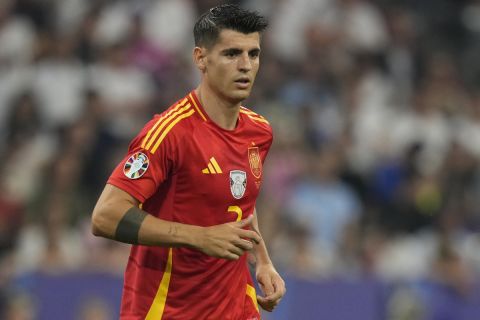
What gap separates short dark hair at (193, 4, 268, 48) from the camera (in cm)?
573

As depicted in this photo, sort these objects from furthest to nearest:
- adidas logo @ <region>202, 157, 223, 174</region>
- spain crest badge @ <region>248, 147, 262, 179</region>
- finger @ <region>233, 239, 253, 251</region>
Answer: spain crest badge @ <region>248, 147, 262, 179</region>, adidas logo @ <region>202, 157, 223, 174</region>, finger @ <region>233, 239, 253, 251</region>

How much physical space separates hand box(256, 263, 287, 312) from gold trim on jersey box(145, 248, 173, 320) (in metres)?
0.53

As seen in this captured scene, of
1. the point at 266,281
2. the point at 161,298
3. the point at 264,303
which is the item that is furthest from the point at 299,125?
the point at 161,298

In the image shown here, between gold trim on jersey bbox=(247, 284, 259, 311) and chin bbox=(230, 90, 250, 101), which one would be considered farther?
gold trim on jersey bbox=(247, 284, 259, 311)

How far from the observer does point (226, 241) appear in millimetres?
5297

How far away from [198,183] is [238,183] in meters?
0.23

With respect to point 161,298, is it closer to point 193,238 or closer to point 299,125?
point 193,238

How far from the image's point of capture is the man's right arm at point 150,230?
532cm

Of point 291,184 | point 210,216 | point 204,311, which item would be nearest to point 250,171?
point 210,216

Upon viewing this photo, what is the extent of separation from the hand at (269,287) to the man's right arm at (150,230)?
690 millimetres

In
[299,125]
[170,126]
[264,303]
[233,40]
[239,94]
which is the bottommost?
[299,125]

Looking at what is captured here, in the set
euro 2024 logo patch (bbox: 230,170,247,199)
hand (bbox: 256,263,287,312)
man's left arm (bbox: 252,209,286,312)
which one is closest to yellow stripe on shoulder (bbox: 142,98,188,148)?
euro 2024 logo patch (bbox: 230,170,247,199)

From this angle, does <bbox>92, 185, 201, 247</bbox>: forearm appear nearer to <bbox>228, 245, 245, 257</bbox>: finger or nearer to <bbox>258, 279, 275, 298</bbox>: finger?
<bbox>228, 245, 245, 257</bbox>: finger

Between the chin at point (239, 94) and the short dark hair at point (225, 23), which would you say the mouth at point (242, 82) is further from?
the short dark hair at point (225, 23)
